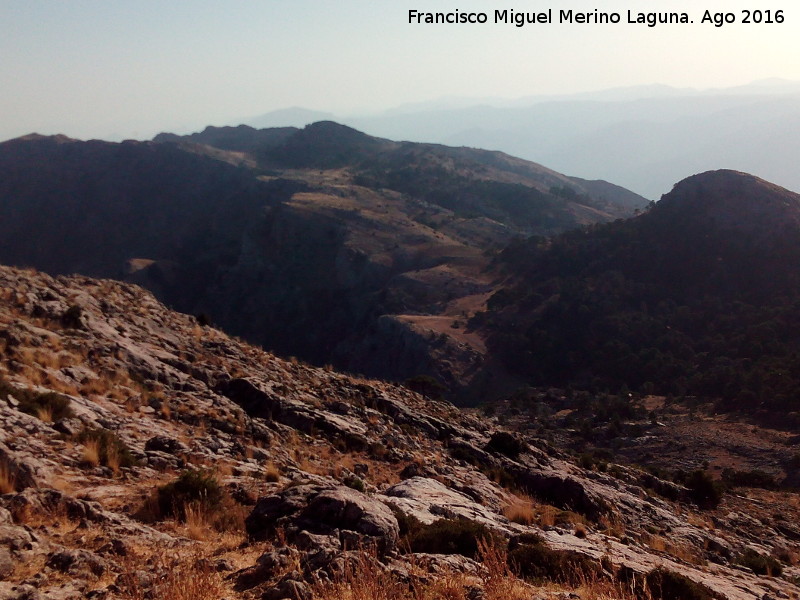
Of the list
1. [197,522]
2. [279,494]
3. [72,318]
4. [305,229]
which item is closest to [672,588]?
[279,494]

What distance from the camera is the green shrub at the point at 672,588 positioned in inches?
299

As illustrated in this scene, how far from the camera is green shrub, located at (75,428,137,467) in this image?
994 centimetres

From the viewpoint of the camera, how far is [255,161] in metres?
155

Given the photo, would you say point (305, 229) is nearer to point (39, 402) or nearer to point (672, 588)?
point (39, 402)

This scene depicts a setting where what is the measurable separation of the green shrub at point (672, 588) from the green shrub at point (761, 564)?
8.47m

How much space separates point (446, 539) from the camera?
8.47 metres

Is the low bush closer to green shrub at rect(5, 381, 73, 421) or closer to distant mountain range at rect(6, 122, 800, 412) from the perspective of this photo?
green shrub at rect(5, 381, 73, 421)

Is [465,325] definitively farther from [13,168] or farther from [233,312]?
[13,168]

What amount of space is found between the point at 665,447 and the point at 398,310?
143 feet

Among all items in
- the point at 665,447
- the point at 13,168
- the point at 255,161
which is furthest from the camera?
the point at 255,161

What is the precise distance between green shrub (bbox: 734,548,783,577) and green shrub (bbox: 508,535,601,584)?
9080mm

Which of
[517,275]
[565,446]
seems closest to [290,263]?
[517,275]

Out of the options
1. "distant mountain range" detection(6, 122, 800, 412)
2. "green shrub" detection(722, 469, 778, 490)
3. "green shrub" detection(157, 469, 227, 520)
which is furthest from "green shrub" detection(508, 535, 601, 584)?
"distant mountain range" detection(6, 122, 800, 412)

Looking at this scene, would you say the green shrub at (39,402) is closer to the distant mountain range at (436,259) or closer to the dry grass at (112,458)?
the dry grass at (112,458)
